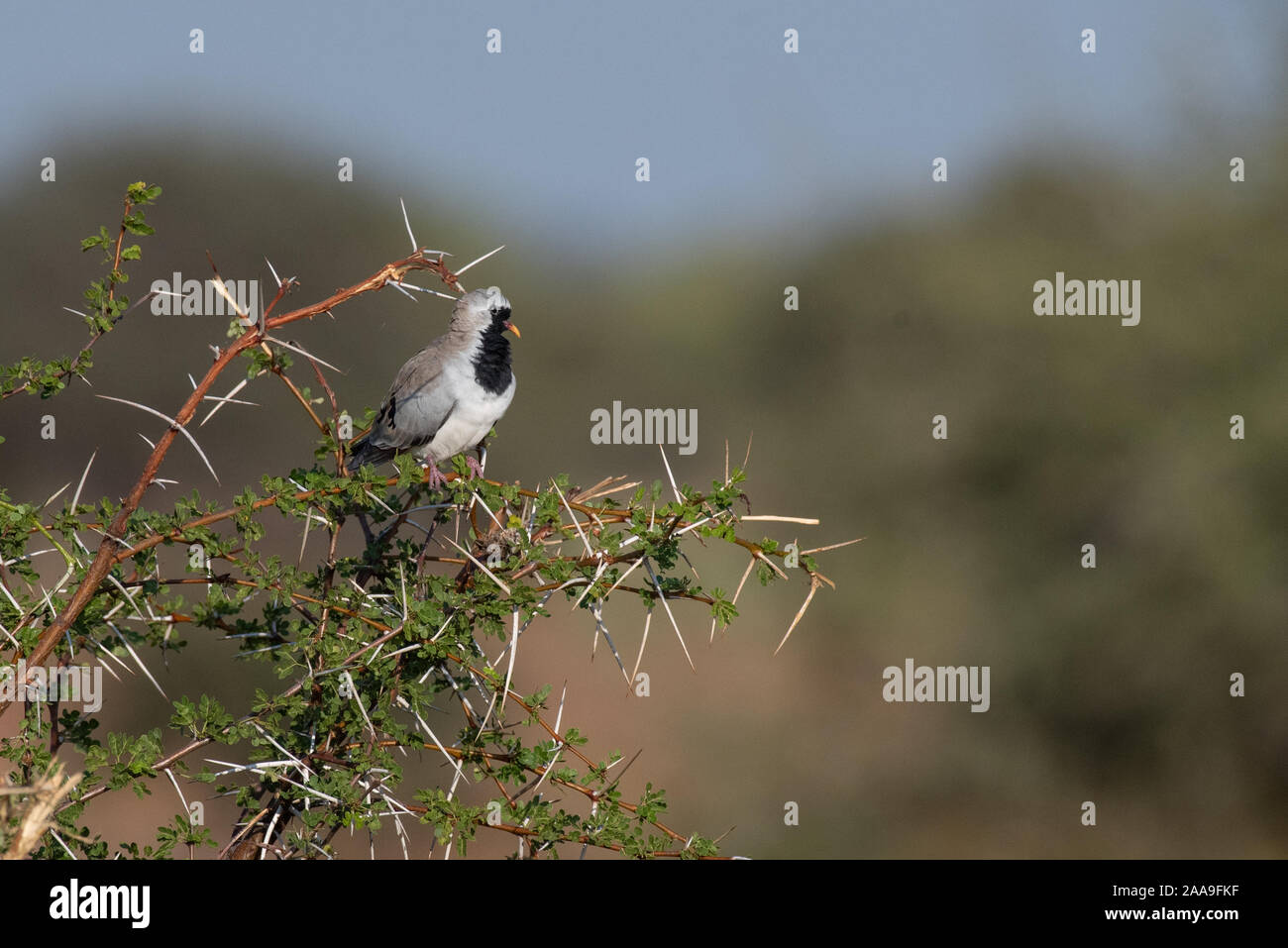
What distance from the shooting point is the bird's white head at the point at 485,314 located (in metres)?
5.23

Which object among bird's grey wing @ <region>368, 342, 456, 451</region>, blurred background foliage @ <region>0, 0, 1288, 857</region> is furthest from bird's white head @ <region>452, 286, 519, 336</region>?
blurred background foliage @ <region>0, 0, 1288, 857</region>

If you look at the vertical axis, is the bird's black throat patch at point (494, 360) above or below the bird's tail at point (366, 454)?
above

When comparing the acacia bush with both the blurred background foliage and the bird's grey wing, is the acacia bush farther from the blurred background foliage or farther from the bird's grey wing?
the blurred background foliage

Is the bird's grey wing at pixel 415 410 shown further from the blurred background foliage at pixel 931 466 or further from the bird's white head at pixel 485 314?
the blurred background foliage at pixel 931 466

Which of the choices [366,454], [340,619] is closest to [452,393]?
[366,454]

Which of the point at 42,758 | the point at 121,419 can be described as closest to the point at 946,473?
the point at 121,419

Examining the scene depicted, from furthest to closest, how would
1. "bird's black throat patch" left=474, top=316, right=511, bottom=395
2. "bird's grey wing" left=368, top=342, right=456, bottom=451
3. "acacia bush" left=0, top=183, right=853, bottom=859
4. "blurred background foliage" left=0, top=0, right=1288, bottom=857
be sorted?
"blurred background foliage" left=0, top=0, right=1288, bottom=857, "bird's black throat patch" left=474, top=316, right=511, bottom=395, "bird's grey wing" left=368, top=342, right=456, bottom=451, "acacia bush" left=0, top=183, right=853, bottom=859

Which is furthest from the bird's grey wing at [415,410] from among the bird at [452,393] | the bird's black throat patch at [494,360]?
the bird's black throat patch at [494,360]

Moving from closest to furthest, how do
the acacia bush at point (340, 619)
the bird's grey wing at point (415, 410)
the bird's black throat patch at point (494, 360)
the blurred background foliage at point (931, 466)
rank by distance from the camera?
the acacia bush at point (340, 619) < the bird's grey wing at point (415, 410) < the bird's black throat patch at point (494, 360) < the blurred background foliage at point (931, 466)

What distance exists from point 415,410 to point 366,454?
0.26 m

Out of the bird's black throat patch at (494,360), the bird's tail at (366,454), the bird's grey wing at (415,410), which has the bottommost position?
the bird's tail at (366,454)

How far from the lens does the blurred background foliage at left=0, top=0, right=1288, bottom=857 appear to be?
12.2 metres

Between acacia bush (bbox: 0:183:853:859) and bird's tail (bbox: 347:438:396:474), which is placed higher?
bird's tail (bbox: 347:438:396:474)
